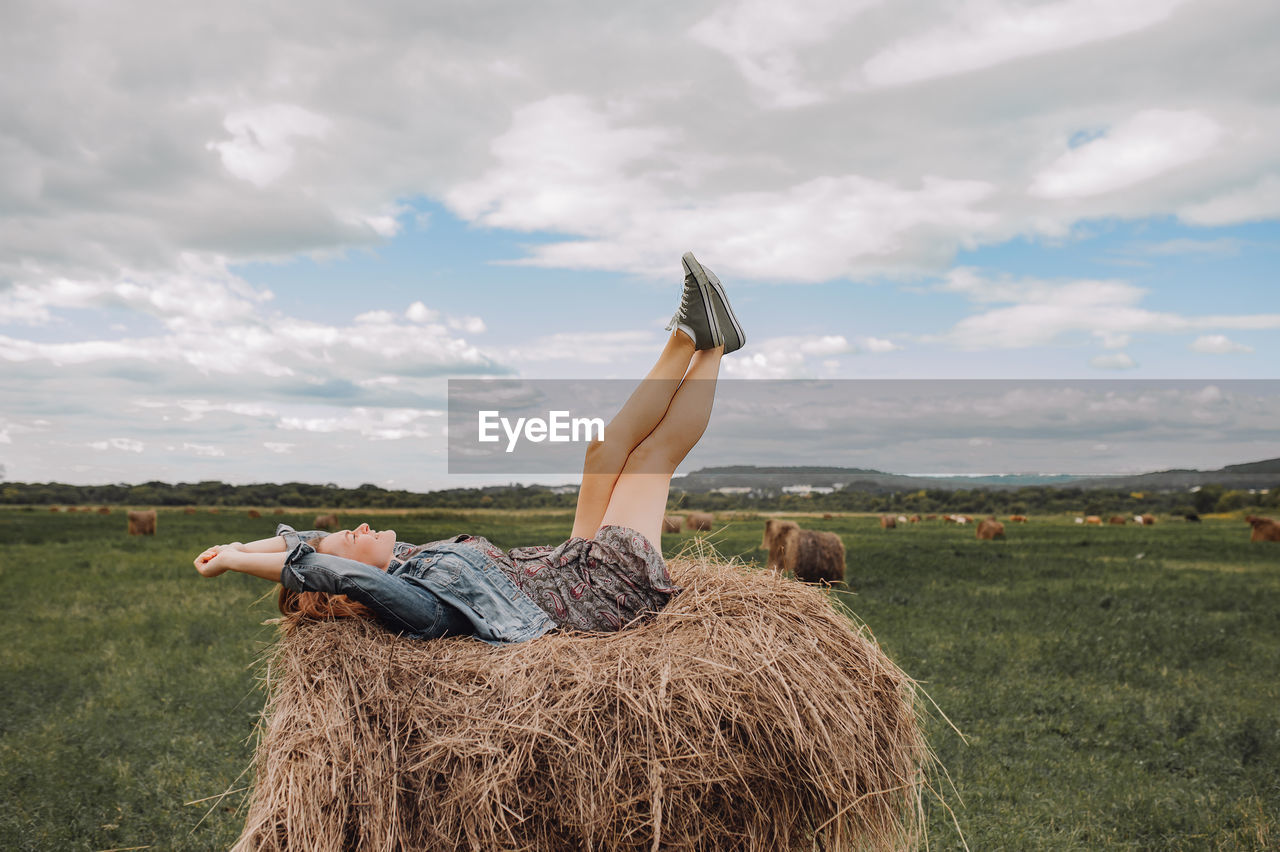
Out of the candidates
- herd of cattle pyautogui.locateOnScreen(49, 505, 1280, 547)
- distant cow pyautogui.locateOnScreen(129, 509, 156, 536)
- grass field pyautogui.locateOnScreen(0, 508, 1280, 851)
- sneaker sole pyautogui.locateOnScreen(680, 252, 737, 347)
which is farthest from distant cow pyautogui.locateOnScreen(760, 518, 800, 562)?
distant cow pyautogui.locateOnScreen(129, 509, 156, 536)

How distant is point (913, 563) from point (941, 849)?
14160 millimetres

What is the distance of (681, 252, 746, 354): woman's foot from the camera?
453cm

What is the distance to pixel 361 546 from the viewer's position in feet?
12.9

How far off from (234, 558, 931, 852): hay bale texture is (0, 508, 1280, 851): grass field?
1619mm

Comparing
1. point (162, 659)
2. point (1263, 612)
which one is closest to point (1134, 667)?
point (1263, 612)

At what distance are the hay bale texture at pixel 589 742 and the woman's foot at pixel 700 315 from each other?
4.99 ft

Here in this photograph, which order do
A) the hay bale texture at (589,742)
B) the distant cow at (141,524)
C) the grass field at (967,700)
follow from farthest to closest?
1. the distant cow at (141,524)
2. the grass field at (967,700)
3. the hay bale texture at (589,742)

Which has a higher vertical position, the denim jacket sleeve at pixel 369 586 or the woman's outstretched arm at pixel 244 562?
the woman's outstretched arm at pixel 244 562

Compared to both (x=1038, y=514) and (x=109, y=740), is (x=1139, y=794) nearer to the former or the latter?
(x=109, y=740)

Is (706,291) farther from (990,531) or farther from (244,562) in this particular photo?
(990,531)

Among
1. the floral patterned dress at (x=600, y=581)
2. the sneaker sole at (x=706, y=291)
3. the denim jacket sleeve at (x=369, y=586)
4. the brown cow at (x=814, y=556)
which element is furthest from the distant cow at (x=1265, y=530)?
the denim jacket sleeve at (x=369, y=586)

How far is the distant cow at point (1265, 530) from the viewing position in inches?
1065

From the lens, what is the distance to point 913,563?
1872 centimetres

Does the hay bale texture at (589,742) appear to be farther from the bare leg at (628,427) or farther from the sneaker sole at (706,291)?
the sneaker sole at (706,291)
